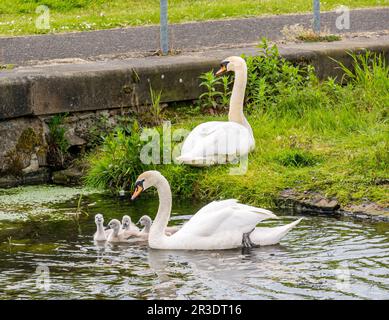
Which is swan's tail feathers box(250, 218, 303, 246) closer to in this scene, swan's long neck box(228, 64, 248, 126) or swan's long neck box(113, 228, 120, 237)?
swan's long neck box(113, 228, 120, 237)

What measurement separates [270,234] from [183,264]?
2.36 ft

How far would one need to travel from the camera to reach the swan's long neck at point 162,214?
8.76 metres

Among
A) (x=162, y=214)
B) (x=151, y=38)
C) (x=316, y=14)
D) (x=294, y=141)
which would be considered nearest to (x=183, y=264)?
(x=162, y=214)

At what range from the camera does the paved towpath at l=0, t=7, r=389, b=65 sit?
1301cm

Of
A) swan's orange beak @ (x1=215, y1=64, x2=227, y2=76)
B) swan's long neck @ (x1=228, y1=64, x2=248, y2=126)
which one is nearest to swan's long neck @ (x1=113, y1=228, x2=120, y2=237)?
swan's long neck @ (x1=228, y1=64, x2=248, y2=126)

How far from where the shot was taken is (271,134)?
11.2m

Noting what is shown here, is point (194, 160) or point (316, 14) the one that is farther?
point (316, 14)

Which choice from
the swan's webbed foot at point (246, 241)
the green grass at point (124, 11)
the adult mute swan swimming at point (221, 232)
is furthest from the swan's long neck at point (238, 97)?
the green grass at point (124, 11)

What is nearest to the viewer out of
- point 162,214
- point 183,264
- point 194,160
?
point 183,264

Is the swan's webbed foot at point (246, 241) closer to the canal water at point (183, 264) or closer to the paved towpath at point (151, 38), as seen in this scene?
the canal water at point (183, 264)

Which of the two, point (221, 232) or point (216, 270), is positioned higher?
point (221, 232)

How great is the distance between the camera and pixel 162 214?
8867 mm

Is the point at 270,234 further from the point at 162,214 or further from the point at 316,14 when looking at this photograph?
→ the point at 316,14
